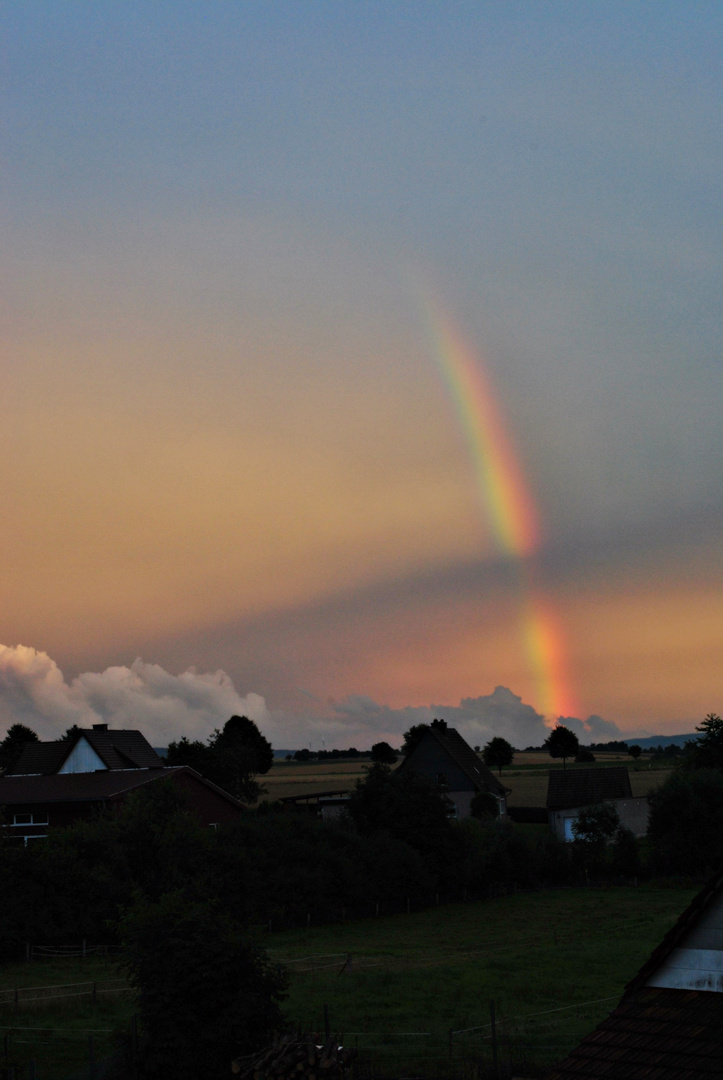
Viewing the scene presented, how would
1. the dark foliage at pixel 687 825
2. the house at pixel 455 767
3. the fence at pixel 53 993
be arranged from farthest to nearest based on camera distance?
the house at pixel 455 767 < the dark foliage at pixel 687 825 < the fence at pixel 53 993

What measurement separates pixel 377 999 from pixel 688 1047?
21.7m

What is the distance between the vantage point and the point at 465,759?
106250 mm

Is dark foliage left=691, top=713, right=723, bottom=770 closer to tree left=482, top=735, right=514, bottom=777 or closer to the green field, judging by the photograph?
the green field

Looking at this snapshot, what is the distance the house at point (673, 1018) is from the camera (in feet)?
37.7

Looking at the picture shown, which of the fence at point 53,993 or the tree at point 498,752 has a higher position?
the tree at point 498,752

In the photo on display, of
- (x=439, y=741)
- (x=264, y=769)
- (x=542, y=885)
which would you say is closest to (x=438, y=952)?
(x=542, y=885)

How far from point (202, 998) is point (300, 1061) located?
142 inches

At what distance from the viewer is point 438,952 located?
1730 inches

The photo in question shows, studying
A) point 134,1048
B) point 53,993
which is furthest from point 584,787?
point 134,1048

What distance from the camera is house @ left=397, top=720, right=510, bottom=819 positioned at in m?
102

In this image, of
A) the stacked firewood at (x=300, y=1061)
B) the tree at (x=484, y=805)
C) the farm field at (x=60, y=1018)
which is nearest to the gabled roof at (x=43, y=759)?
the tree at (x=484, y=805)

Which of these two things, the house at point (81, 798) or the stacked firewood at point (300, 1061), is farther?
the house at point (81, 798)

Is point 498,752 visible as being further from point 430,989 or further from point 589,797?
point 430,989

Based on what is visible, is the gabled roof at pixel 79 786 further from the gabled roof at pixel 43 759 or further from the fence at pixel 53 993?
the fence at pixel 53 993
